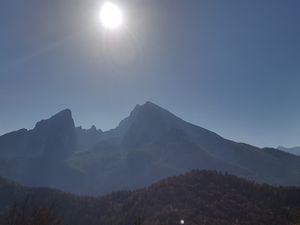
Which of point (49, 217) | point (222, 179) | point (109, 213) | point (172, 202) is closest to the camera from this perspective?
point (49, 217)

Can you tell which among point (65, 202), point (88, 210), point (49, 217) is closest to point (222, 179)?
point (88, 210)

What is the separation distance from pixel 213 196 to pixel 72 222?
208ft

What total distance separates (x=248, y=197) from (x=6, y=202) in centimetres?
13865

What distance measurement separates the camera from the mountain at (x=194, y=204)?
277ft

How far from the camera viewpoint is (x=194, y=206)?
337ft

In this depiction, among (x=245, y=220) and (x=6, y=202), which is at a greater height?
(x=6, y=202)

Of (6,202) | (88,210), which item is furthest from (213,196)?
(6,202)

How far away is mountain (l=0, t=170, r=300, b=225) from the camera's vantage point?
8444 centimetres

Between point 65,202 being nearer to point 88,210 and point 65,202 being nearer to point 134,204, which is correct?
point 88,210

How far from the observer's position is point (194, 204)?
104750 mm

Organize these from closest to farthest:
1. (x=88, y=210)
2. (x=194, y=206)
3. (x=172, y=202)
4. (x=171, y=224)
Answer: (x=171, y=224), (x=194, y=206), (x=172, y=202), (x=88, y=210)

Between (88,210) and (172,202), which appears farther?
(88,210)

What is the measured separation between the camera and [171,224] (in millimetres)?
85938

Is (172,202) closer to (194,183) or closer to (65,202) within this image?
(194,183)
